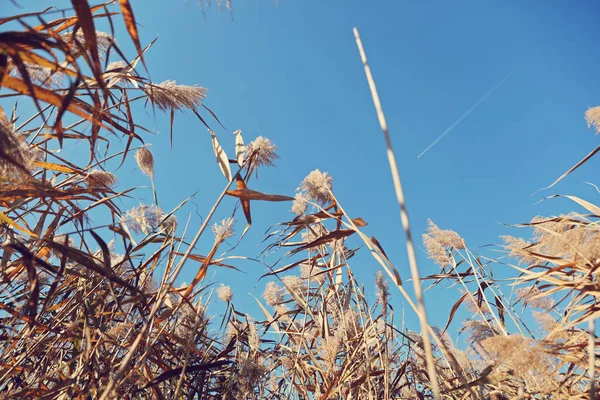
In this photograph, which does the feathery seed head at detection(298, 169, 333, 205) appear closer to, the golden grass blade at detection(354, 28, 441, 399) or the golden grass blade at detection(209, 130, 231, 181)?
the golden grass blade at detection(209, 130, 231, 181)

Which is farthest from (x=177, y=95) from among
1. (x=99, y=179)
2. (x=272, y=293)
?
(x=272, y=293)

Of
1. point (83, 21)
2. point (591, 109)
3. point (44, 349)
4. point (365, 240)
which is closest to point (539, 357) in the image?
point (365, 240)

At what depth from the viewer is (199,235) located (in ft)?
4.16

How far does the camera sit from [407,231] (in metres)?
0.77

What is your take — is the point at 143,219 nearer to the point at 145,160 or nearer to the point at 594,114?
the point at 145,160

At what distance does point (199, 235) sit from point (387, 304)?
154 cm

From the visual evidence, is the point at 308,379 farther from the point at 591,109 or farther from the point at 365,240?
the point at 591,109

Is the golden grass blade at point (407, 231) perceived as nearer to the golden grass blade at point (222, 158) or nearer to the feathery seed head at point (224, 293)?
the golden grass blade at point (222, 158)

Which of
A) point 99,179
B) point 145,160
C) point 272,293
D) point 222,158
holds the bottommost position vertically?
point 222,158

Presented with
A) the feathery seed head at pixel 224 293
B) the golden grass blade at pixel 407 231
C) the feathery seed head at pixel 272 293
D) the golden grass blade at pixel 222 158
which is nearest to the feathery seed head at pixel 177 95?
the golden grass blade at pixel 222 158

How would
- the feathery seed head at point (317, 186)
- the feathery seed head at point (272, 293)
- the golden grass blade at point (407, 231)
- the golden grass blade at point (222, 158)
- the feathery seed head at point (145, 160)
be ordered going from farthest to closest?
the feathery seed head at point (272, 293)
the feathery seed head at point (317, 186)
the feathery seed head at point (145, 160)
the golden grass blade at point (222, 158)
the golden grass blade at point (407, 231)

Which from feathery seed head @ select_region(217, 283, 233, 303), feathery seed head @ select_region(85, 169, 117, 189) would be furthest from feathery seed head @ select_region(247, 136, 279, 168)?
feathery seed head @ select_region(217, 283, 233, 303)

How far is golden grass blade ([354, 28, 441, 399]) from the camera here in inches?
28.0

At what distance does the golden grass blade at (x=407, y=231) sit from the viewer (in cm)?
71
